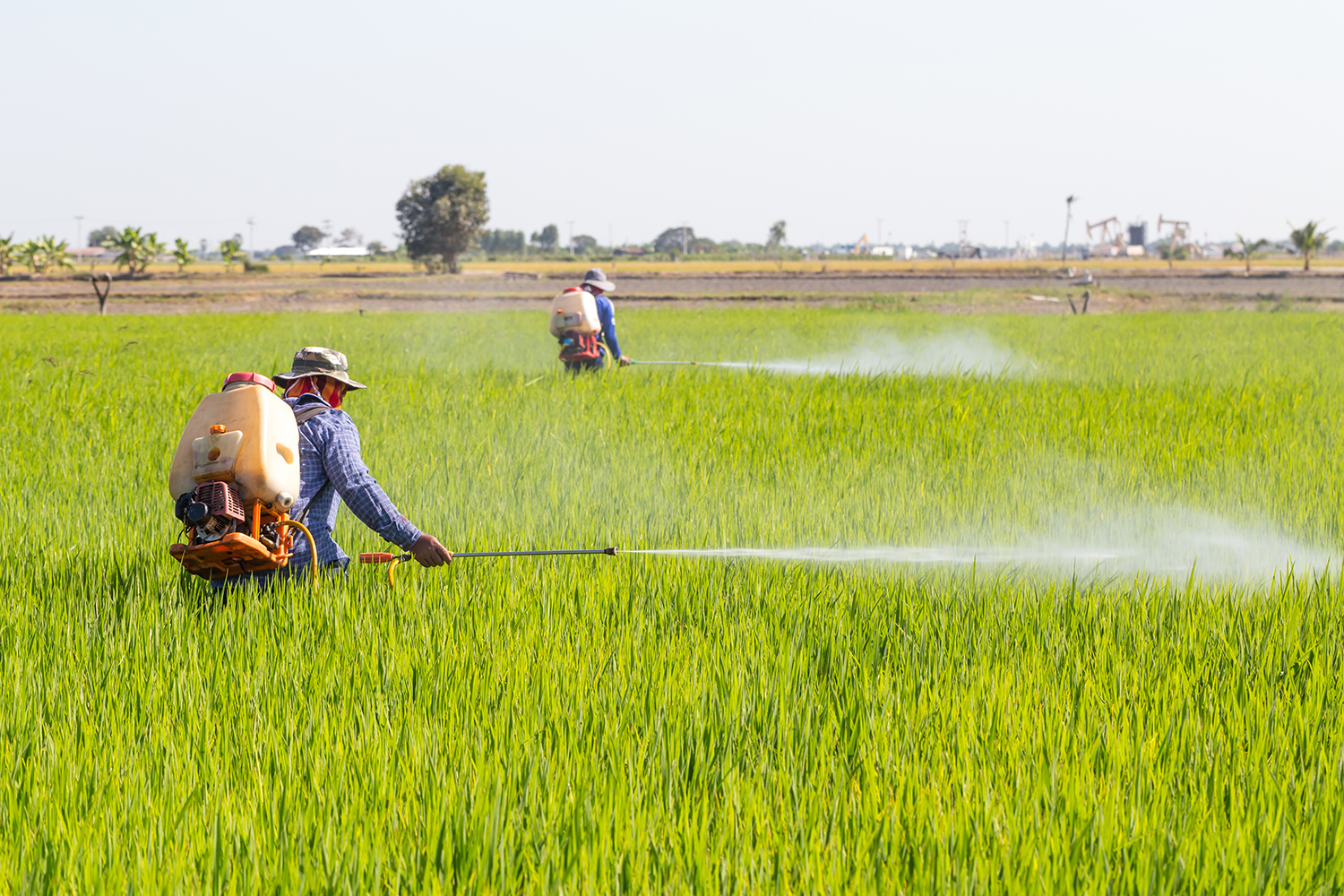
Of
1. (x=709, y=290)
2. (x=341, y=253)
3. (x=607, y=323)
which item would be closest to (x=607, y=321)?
(x=607, y=323)

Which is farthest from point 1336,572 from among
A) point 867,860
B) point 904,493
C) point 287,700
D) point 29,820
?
point 29,820

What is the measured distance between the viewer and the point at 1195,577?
16.5 ft

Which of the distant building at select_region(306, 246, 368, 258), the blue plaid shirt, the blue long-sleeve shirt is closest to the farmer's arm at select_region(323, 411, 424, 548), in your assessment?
the blue plaid shirt

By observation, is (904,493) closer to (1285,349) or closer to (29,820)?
(29,820)

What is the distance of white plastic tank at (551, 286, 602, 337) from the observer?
1004 centimetres

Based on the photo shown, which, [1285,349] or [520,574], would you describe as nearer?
[520,574]

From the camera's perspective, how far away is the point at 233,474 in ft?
11.5

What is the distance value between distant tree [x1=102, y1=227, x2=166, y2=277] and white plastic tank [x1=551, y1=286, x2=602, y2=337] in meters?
54.0

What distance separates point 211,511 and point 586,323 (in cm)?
698

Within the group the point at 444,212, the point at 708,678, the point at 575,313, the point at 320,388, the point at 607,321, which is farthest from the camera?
the point at 444,212

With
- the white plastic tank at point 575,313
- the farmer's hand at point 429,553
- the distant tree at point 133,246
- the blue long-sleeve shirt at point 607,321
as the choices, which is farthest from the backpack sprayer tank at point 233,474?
the distant tree at point 133,246

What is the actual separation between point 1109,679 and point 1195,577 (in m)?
1.91

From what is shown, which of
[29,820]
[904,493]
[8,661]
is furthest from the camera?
[904,493]

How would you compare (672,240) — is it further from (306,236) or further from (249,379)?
(249,379)
